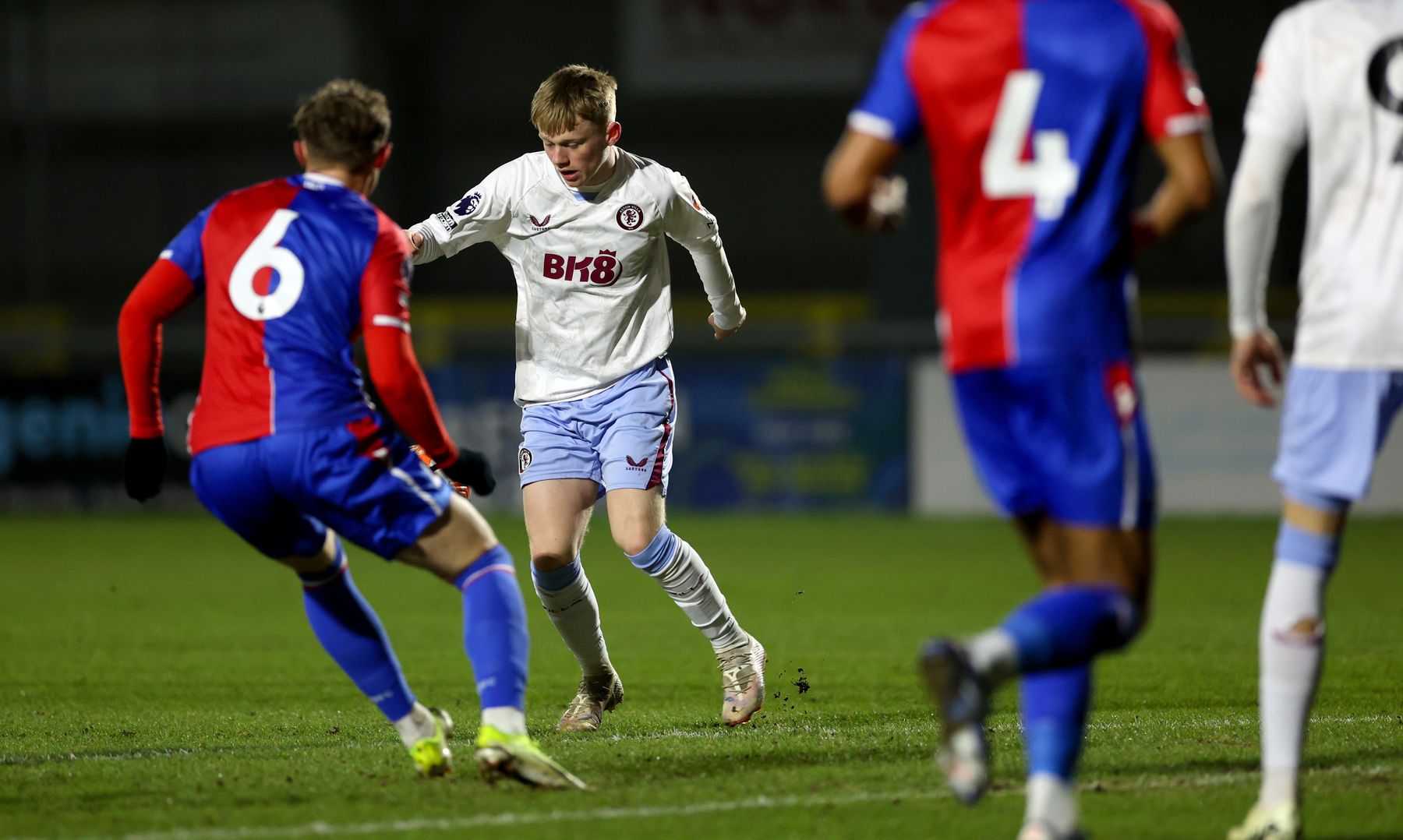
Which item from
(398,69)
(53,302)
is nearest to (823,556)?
(398,69)

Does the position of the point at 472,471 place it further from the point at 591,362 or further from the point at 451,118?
the point at 451,118

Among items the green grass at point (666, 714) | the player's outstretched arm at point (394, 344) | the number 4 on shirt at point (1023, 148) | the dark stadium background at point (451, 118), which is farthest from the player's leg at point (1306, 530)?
the dark stadium background at point (451, 118)

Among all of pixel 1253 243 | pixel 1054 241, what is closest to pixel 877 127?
pixel 1054 241

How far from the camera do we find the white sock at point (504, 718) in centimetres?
425

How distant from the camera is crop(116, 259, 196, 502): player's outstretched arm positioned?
4168 mm

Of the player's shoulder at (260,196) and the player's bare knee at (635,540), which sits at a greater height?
the player's shoulder at (260,196)

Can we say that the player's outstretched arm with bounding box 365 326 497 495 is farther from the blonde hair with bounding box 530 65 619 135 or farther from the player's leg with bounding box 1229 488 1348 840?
the player's leg with bounding box 1229 488 1348 840

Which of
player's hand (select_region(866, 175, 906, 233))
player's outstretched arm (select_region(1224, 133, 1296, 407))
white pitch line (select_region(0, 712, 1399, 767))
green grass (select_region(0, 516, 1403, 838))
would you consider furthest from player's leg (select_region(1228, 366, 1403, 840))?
white pitch line (select_region(0, 712, 1399, 767))

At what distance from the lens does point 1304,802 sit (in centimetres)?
412

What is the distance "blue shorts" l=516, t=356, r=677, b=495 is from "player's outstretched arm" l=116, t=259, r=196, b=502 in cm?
152

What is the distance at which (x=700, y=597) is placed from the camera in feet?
→ 19.1

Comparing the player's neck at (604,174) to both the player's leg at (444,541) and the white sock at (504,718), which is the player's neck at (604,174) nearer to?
the player's leg at (444,541)

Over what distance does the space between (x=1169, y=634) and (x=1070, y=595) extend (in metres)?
5.73

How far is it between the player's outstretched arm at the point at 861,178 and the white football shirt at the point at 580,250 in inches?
80.2
